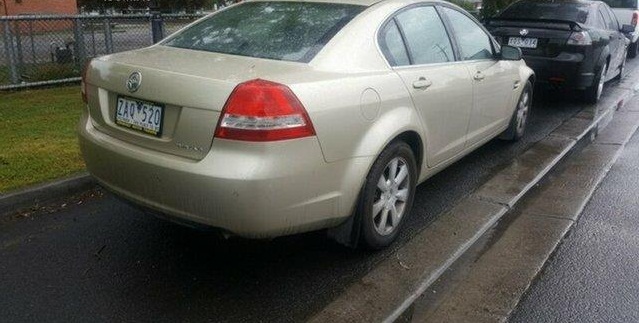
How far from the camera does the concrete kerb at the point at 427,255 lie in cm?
294

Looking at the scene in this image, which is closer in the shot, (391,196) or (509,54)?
(391,196)

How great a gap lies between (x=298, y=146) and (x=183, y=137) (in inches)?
22.7

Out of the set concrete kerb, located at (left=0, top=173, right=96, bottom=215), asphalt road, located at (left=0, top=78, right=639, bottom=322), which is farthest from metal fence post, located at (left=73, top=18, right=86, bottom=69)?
asphalt road, located at (left=0, top=78, right=639, bottom=322)

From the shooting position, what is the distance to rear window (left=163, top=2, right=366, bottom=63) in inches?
131

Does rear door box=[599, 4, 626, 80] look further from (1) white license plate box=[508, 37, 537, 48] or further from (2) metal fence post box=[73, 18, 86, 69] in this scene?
(2) metal fence post box=[73, 18, 86, 69]

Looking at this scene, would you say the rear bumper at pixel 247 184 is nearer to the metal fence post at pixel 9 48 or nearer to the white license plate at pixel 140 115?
the white license plate at pixel 140 115

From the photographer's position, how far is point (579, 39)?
7570 mm

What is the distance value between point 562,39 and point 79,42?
22.6ft

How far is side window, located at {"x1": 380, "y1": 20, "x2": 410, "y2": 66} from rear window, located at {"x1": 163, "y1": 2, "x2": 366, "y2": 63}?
219 mm

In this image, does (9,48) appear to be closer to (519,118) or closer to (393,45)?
(393,45)

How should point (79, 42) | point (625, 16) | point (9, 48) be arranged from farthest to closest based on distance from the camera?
point (625, 16)
point (79, 42)
point (9, 48)

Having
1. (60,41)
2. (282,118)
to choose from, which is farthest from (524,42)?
(60,41)

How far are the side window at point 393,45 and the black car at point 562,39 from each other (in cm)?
474

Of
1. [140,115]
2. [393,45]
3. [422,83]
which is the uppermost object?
[393,45]
